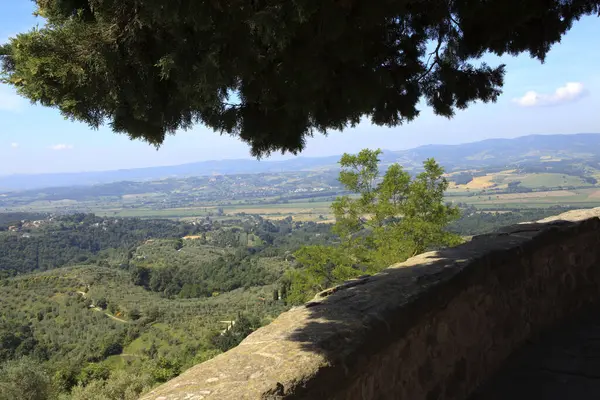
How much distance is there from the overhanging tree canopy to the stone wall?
47.4 inches

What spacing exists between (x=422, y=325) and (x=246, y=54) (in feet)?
5.74

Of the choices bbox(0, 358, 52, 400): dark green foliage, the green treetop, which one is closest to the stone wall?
the green treetop

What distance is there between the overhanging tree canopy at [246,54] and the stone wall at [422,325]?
1204 mm

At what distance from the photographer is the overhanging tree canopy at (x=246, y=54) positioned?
6.08 feet

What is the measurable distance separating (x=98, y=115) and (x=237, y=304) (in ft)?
156

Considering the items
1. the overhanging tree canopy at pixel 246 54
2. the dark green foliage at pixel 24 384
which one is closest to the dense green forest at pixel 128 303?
the dark green foliage at pixel 24 384

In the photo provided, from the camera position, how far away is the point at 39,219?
436 feet

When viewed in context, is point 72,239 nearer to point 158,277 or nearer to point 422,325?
point 158,277

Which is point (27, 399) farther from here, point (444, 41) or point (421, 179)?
point (444, 41)

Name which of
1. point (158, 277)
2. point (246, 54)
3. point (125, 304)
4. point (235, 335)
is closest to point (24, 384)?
point (235, 335)

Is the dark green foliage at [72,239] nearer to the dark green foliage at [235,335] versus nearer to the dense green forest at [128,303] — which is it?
the dense green forest at [128,303]

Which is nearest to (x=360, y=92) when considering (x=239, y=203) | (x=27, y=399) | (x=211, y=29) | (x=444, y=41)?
→ (x=211, y=29)

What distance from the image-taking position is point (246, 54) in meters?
1.93

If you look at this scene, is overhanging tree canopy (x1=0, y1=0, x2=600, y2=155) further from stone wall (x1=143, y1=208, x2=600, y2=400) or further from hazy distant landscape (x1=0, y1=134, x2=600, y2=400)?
hazy distant landscape (x1=0, y1=134, x2=600, y2=400)
